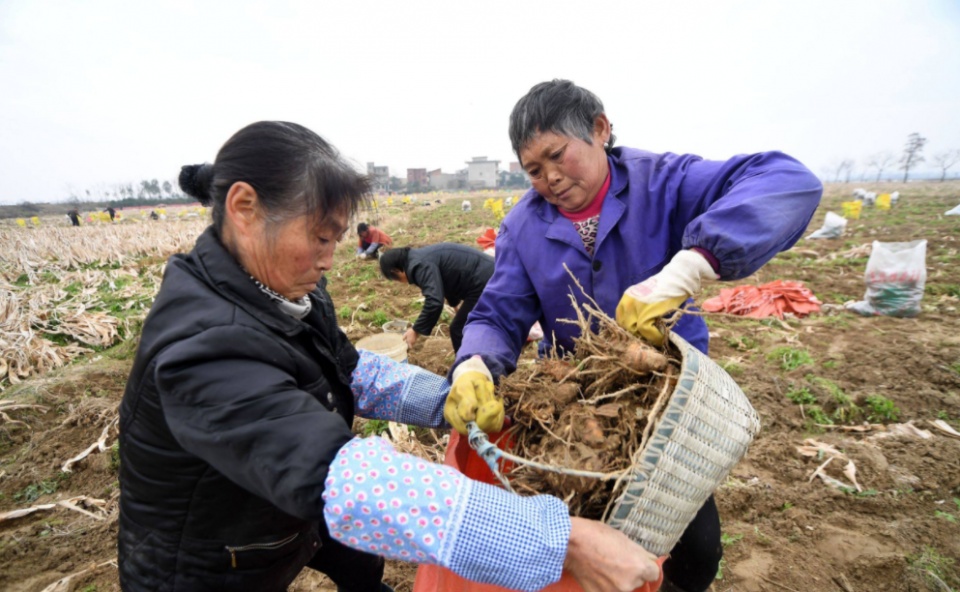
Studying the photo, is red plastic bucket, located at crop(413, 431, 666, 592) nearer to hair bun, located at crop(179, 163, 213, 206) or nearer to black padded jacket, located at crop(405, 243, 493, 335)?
hair bun, located at crop(179, 163, 213, 206)

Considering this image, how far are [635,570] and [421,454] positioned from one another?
8.07 feet

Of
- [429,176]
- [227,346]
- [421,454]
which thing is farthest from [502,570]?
[429,176]

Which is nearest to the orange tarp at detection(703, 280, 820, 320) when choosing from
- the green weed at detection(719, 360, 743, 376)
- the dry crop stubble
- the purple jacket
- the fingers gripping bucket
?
the green weed at detection(719, 360, 743, 376)

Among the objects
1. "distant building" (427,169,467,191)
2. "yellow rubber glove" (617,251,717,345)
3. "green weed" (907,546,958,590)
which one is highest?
"distant building" (427,169,467,191)

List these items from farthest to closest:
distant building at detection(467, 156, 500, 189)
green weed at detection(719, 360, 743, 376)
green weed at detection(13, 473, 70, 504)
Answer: distant building at detection(467, 156, 500, 189) → green weed at detection(719, 360, 743, 376) → green weed at detection(13, 473, 70, 504)

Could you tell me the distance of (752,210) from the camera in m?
1.45

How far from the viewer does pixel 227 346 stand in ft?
3.30

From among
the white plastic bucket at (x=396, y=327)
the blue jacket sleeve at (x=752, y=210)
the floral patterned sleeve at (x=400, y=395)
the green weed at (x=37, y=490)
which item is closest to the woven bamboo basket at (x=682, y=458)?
the blue jacket sleeve at (x=752, y=210)

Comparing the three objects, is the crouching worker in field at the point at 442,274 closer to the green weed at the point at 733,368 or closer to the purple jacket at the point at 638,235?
the purple jacket at the point at 638,235

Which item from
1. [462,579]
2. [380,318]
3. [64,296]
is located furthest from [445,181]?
[462,579]

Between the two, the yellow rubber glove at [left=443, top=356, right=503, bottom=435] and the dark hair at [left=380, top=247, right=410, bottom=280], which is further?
the dark hair at [left=380, top=247, right=410, bottom=280]

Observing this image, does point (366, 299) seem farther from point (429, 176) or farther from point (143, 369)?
point (429, 176)

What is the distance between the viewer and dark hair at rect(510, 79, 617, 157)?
1.82m

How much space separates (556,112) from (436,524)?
1627 millimetres
